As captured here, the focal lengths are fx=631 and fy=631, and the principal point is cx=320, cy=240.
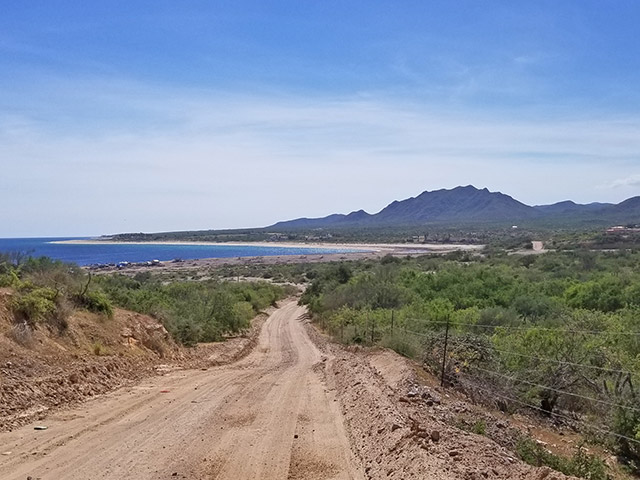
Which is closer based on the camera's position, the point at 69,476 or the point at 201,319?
the point at 69,476

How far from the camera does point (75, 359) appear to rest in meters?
19.2

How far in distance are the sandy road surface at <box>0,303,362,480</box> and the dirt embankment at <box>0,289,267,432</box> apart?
67 centimetres

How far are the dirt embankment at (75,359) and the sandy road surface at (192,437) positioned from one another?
0.67 m

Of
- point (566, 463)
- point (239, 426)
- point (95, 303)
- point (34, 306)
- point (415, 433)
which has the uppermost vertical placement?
point (34, 306)

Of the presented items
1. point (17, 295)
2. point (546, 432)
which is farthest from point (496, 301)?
point (17, 295)

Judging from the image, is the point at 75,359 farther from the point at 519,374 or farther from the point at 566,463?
the point at 566,463

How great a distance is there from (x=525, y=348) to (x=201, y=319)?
23.2 meters

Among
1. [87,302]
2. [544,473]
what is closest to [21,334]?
[87,302]

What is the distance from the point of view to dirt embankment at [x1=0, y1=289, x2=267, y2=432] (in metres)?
15.1

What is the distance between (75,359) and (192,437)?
7567 mm

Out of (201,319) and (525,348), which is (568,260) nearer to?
(201,319)

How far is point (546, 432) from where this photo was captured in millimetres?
17500

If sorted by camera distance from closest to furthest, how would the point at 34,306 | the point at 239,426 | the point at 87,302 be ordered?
the point at 239,426
the point at 34,306
the point at 87,302

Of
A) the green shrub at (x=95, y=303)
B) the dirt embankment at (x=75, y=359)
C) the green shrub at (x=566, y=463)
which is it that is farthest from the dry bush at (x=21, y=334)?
the green shrub at (x=566, y=463)
